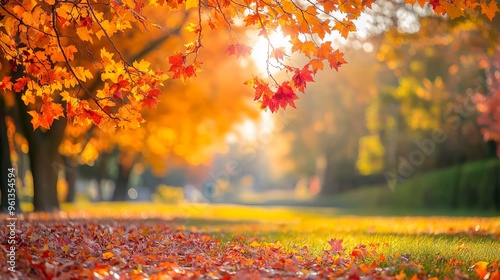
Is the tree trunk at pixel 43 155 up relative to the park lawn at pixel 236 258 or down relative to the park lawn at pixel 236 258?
up

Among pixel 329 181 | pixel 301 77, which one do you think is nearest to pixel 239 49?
pixel 301 77

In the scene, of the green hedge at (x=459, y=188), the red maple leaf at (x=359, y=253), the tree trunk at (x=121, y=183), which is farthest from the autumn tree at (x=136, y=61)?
the tree trunk at (x=121, y=183)

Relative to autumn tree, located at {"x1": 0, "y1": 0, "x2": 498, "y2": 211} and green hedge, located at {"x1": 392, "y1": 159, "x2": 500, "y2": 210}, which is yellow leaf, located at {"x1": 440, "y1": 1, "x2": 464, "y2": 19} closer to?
autumn tree, located at {"x1": 0, "y1": 0, "x2": 498, "y2": 211}

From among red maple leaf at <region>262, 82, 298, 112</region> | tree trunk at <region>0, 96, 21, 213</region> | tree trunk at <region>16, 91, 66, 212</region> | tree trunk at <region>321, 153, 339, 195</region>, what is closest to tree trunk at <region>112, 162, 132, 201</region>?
tree trunk at <region>321, 153, 339, 195</region>

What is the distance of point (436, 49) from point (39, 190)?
54.3 ft

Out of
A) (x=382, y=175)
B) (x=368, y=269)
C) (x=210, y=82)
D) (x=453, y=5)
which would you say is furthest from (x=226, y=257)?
(x=382, y=175)

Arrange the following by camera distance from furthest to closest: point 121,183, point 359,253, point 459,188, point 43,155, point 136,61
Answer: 1. point 121,183
2. point 459,188
3. point 43,155
4. point 359,253
5. point 136,61

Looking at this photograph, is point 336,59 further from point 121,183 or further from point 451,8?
point 121,183

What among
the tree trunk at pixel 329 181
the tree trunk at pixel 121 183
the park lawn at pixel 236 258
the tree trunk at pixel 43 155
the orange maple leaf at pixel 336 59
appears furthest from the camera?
the tree trunk at pixel 329 181

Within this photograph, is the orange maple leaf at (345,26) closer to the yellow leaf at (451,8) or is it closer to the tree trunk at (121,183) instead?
the yellow leaf at (451,8)

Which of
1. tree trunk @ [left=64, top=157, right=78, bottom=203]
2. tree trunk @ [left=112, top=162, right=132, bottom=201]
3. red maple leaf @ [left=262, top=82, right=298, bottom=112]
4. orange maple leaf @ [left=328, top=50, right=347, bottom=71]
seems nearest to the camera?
red maple leaf @ [left=262, top=82, right=298, bottom=112]

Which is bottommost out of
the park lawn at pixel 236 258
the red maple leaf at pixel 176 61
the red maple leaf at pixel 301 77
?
the park lawn at pixel 236 258

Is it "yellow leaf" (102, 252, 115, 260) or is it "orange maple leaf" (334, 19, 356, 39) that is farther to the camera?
"orange maple leaf" (334, 19, 356, 39)

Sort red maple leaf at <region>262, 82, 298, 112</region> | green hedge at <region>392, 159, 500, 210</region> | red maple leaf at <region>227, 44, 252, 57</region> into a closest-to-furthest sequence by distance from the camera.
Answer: red maple leaf at <region>262, 82, 298, 112</region>, red maple leaf at <region>227, 44, 252, 57</region>, green hedge at <region>392, 159, 500, 210</region>
